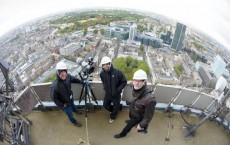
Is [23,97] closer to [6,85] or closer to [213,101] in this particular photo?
[6,85]

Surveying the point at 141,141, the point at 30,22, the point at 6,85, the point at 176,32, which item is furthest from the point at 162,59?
the point at 6,85

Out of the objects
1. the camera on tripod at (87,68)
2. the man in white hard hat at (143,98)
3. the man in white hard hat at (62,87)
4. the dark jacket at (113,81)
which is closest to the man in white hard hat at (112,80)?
the dark jacket at (113,81)

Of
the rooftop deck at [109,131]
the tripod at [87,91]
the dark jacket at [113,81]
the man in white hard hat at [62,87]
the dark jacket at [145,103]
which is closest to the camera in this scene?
the dark jacket at [145,103]

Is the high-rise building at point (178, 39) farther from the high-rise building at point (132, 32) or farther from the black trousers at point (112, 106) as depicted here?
the black trousers at point (112, 106)

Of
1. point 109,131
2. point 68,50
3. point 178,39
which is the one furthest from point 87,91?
point 178,39

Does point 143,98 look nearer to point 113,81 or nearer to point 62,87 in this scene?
point 113,81

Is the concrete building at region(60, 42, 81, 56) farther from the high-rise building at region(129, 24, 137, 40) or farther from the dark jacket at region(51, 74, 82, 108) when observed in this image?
the dark jacket at region(51, 74, 82, 108)
